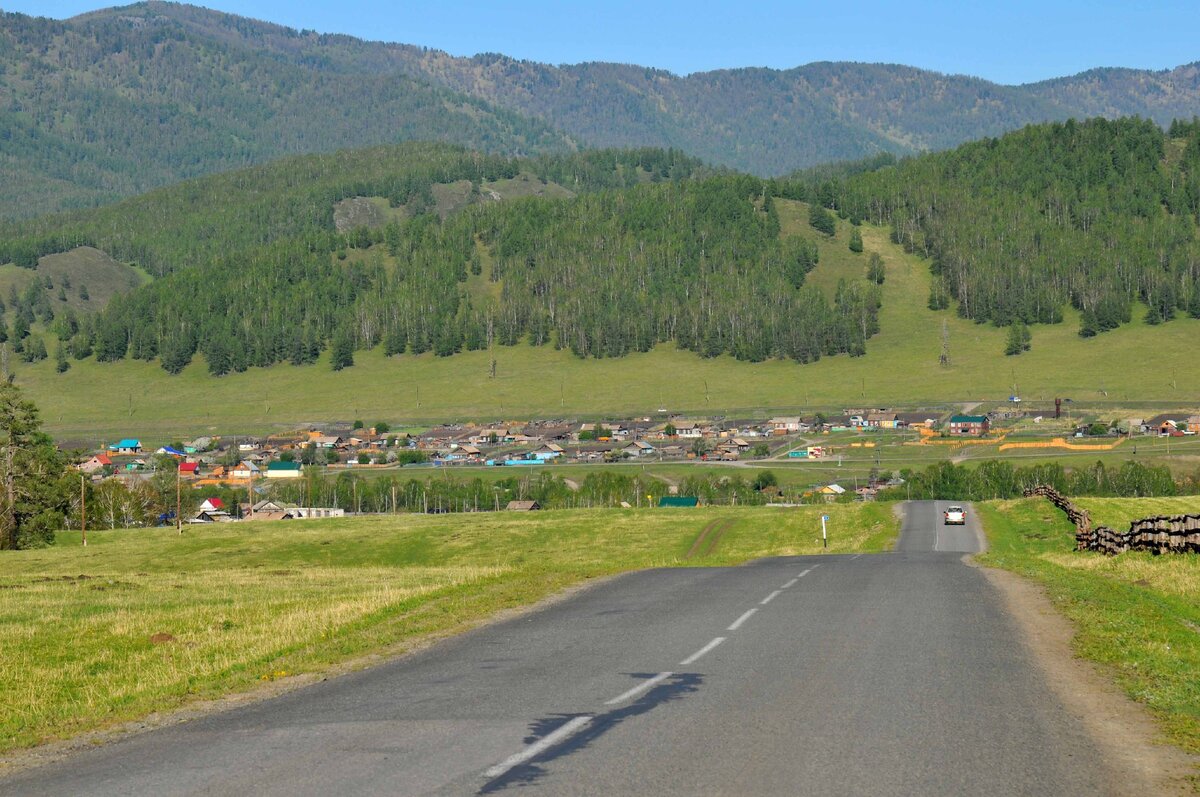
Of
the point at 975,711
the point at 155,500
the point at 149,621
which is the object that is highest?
the point at 975,711

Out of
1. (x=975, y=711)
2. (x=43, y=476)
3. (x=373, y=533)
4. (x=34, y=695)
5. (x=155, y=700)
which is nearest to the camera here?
(x=975, y=711)

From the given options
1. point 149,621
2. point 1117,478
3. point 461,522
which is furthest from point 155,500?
point 149,621

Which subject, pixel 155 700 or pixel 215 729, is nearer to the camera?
pixel 215 729

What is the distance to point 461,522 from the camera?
Answer: 111m

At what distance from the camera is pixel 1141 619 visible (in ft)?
79.7

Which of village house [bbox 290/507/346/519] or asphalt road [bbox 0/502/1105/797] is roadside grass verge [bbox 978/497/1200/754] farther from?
village house [bbox 290/507/346/519]

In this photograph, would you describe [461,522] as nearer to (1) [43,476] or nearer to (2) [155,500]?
(1) [43,476]

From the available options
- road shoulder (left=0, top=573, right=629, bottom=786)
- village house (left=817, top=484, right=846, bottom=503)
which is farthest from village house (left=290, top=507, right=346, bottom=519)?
road shoulder (left=0, top=573, right=629, bottom=786)

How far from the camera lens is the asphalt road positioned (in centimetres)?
1222

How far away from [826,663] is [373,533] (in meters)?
87.5

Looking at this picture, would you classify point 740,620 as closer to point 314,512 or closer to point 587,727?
point 587,727

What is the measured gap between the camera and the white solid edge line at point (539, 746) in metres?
12.5

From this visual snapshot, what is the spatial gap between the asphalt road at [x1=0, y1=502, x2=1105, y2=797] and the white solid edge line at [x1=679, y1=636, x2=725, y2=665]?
0.06 metres

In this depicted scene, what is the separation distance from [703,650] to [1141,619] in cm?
918
